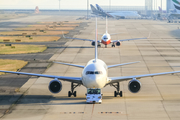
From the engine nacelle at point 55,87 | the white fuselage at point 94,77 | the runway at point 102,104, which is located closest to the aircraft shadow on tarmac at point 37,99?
the runway at point 102,104

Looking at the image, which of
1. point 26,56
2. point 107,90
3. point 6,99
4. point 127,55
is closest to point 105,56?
point 127,55

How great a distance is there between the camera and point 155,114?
2761 cm

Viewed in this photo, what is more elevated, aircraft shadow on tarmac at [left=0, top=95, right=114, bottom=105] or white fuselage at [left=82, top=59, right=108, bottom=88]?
white fuselage at [left=82, top=59, right=108, bottom=88]

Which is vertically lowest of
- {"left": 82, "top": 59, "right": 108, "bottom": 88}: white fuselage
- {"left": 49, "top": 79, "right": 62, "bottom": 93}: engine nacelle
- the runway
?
the runway

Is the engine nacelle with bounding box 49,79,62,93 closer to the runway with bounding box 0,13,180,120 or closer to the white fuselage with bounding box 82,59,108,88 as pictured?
the runway with bounding box 0,13,180,120

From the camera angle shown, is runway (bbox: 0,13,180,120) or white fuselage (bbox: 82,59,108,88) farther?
white fuselage (bbox: 82,59,108,88)

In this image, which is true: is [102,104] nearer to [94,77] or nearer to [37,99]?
[94,77]

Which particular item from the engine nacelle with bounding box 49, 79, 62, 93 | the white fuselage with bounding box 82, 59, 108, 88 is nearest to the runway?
the engine nacelle with bounding box 49, 79, 62, 93

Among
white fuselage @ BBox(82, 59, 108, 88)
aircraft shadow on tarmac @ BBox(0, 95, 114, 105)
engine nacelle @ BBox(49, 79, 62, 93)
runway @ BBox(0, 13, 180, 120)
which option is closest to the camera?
runway @ BBox(0, 13, 180, 120)

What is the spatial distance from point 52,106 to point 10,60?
104 ft

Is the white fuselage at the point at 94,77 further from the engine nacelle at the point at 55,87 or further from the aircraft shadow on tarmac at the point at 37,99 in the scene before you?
the aircraft shadow on tarmac at the point at 37,99

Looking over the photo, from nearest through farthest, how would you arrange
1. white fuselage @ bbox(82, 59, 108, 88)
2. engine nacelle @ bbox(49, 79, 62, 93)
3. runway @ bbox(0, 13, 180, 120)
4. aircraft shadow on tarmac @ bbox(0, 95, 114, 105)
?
1. runway @ bbox(0, 13, 180, 120)
2. white fuselage @ bbox(82, 59, 108, 88)
3. engine nacelle @ bbox(49, 79, 62, 93)
4. aircraft shadow on tarmac @ bbox(0, 95, 114, 105)

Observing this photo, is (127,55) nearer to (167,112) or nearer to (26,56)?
(26,56)

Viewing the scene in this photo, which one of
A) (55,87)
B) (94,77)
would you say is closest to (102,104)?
(94,77)
